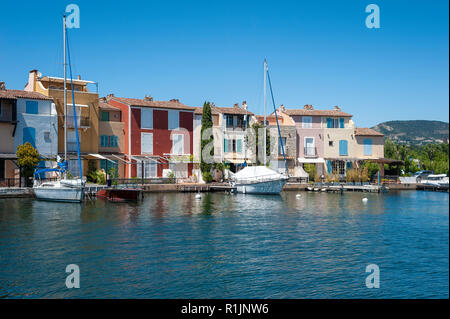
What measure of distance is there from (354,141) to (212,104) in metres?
18.6

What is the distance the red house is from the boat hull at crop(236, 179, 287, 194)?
24.4ft

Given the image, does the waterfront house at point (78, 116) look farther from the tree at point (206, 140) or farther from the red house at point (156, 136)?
the tree at point (206, 140)

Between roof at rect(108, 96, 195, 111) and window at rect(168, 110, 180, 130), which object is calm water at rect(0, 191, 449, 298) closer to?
roof at rect(108, 96, 195, 111)

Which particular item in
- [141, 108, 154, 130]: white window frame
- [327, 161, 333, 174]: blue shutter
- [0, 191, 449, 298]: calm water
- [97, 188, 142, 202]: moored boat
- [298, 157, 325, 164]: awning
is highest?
[141, 108, 154, 130]: white window frame

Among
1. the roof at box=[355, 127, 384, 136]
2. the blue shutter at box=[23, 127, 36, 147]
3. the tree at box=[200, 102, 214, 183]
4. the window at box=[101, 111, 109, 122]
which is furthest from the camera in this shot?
the roof at box=[355, 127, 384, 136]

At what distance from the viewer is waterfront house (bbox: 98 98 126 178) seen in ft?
145

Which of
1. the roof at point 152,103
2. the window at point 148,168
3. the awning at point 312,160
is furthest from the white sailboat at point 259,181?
the awning at point 312,160

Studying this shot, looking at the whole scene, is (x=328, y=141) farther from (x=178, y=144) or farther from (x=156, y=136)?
(x=156, y=136)

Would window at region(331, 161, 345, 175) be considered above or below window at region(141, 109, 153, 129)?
below

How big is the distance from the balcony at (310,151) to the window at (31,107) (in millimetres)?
31223

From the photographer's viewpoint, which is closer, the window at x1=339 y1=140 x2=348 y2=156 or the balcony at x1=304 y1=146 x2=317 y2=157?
the balcony at x1=304 y1=146 x2=317 y2=157

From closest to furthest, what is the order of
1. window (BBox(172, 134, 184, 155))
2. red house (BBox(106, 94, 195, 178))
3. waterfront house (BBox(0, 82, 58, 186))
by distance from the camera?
waterfront house (BBox(0, 82, 58, 186)) → red house (BBox(106, 94, 195, 178)) → window (BBox(172, 134, 184, 155))

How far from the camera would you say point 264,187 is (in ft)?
141

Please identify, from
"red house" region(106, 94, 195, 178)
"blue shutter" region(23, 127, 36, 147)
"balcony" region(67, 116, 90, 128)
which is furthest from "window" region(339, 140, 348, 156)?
"blue shutter" region(23, 127, 36, 147)
